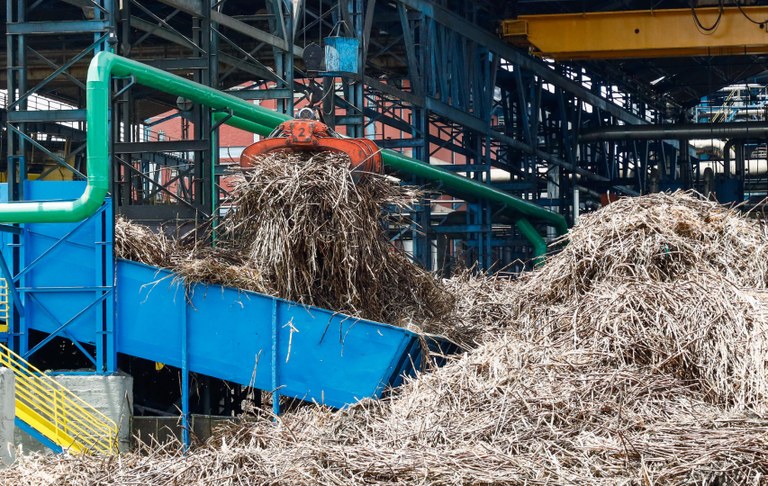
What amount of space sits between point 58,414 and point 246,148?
12.9ft

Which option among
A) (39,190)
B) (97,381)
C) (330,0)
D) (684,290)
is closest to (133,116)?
(330,0)

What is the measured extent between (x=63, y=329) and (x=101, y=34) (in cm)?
446

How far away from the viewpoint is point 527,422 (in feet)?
33.8

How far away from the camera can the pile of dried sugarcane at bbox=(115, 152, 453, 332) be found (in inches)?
531

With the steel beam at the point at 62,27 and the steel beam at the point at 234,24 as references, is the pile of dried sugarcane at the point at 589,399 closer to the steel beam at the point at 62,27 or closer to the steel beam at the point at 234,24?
A: the steel beam at the point at 62,27

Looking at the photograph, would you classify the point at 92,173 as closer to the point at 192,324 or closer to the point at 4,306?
the point at 192,324

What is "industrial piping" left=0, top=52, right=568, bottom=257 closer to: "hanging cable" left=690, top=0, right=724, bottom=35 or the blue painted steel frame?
the blue painted steel frame

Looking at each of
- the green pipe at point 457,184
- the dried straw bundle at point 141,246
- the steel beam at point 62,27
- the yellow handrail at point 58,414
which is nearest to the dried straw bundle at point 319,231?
the dried straw bundle at point 141,246

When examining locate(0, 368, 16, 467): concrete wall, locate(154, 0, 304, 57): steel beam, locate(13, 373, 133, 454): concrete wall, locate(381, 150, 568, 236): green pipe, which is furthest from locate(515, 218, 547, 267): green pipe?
locate(0, 368, 16, 467): concrete wall

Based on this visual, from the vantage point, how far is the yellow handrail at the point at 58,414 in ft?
44.6

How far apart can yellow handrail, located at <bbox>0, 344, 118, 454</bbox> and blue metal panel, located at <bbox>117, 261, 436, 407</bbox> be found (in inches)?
34.8

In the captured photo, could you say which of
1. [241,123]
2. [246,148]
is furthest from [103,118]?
[241,123]

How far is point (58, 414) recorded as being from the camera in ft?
45.7

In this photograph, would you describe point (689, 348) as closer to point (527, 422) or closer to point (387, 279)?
point (527, 422)
